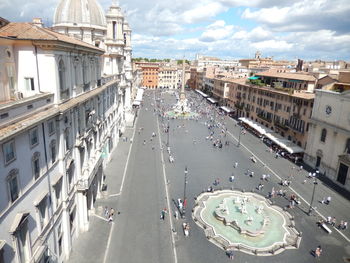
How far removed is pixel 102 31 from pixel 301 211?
38.9 m

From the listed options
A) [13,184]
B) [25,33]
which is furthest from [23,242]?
[25,33]

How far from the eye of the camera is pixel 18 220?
12.3m

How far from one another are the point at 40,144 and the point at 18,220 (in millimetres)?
4142

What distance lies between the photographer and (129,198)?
92.6ft

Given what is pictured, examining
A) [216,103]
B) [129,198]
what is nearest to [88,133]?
[129,198]

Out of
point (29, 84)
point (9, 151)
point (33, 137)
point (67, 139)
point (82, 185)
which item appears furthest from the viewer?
point (82, 185)

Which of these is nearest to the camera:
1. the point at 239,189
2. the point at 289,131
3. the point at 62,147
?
the point at 62,147

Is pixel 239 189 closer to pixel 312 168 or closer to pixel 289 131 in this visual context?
pixel 312 168

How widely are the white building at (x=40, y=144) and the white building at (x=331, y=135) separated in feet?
99.8

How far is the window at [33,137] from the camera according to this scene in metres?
13.6

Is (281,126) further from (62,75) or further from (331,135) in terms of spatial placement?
(62,75)

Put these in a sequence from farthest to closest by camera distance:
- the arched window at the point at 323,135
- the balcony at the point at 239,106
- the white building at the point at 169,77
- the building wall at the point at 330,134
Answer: the white building at the point at 169,77, the balcony at the point at 239,106, the arched window at the point at 323,135, the building wall at the point at 330,134

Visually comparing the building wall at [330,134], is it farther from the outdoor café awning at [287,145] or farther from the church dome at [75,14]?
the church dome at [75,14]

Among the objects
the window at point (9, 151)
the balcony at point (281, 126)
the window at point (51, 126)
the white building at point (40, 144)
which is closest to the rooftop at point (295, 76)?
the balcony at point (281, 126)
